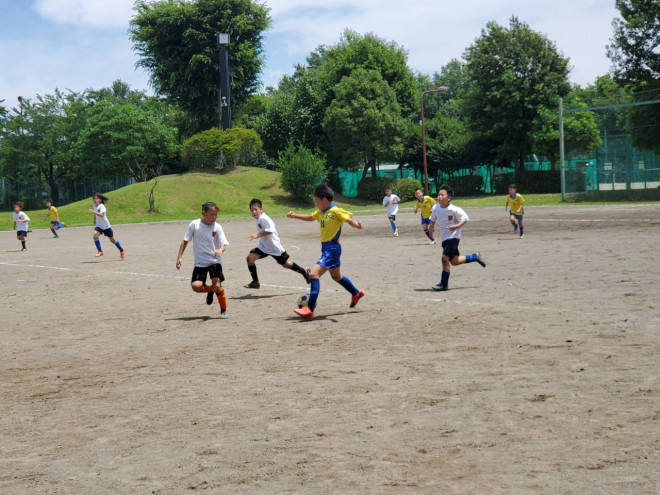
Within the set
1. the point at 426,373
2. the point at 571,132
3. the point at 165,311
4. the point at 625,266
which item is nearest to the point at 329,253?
the point at 165,311

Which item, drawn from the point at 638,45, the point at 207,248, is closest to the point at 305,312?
the point at 207,248

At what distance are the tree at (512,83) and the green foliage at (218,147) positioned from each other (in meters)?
20.0

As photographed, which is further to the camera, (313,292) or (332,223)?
(332,223)

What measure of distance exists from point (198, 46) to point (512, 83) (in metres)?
28.6

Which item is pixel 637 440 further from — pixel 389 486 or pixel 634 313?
pixel 634 313

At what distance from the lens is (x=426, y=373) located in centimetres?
699

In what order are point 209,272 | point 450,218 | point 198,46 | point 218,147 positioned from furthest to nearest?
point 198,46, point 218,147, point 450,218, point 209,272

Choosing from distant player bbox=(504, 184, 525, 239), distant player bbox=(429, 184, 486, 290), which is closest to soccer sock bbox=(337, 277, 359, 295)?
distant player bbox=(429, 184, 486, 290)

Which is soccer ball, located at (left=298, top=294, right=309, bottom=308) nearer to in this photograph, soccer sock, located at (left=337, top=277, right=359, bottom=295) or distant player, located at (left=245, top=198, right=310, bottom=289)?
soccer sock, located at (left=337, top=277, right=359, bottom=295)

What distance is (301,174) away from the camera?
58.6 metres

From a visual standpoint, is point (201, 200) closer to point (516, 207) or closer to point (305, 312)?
point (516, 207)

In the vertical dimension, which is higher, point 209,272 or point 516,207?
point 516,207

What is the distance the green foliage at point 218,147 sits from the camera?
61.2 metres

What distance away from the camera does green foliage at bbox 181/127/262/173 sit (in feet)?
201
